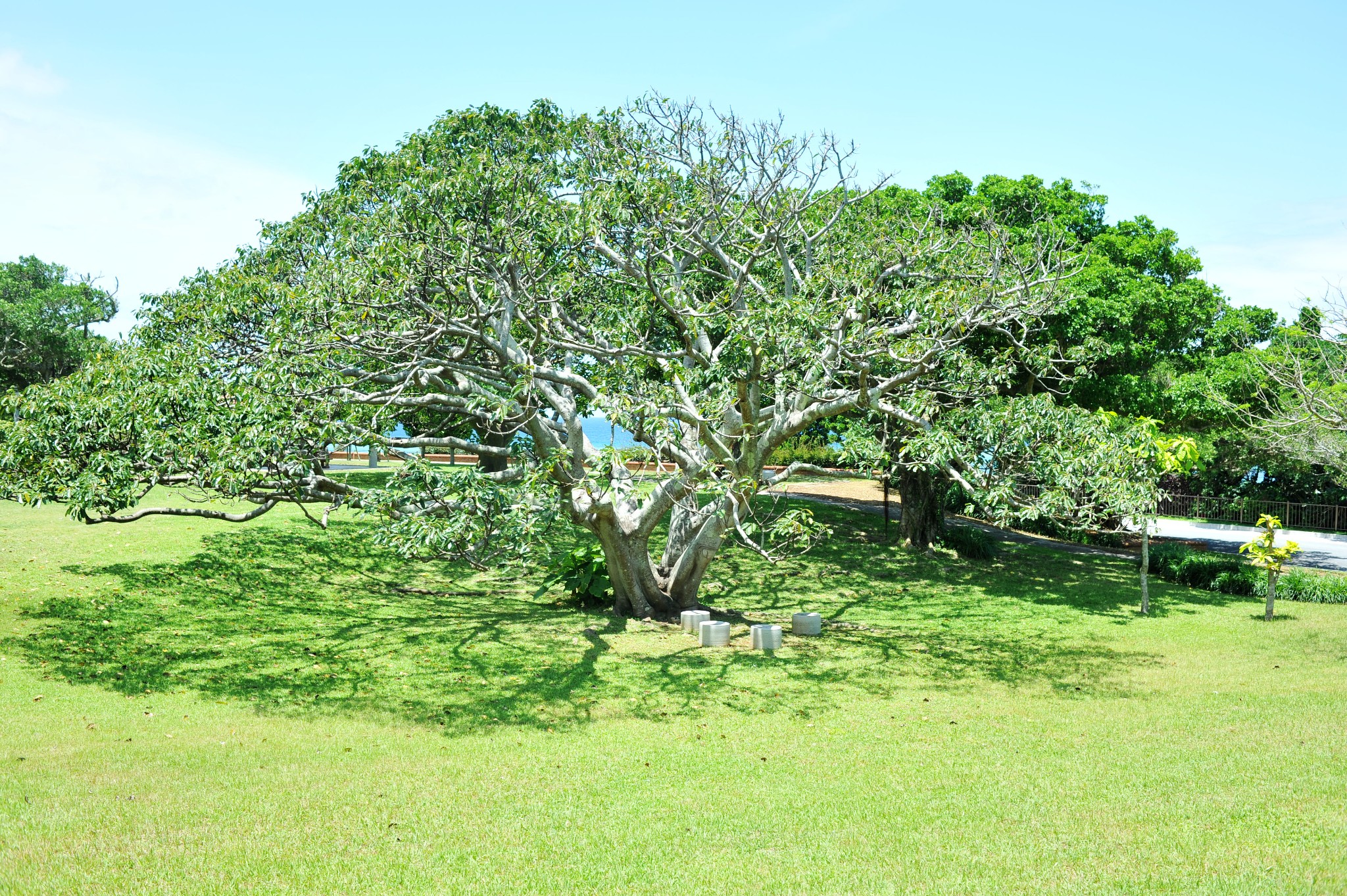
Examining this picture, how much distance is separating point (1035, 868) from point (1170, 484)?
37942 millimetres

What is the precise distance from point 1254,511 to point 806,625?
28286mm

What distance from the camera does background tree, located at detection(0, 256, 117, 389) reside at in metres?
29.0

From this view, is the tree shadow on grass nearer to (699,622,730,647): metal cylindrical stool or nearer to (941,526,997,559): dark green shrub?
(699,622,730,647): metal cylindrical stool

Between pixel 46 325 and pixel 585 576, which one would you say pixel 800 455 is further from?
pixel 46 325

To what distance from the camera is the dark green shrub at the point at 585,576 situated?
666 inches

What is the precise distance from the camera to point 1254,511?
3597cm

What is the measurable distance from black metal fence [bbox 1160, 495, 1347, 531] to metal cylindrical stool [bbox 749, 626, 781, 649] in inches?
940

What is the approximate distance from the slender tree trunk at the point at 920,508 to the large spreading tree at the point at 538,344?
23.4 ft

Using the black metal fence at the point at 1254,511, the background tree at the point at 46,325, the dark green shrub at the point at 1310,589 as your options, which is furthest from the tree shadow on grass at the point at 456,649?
the black metal fence at the point at 1254,511

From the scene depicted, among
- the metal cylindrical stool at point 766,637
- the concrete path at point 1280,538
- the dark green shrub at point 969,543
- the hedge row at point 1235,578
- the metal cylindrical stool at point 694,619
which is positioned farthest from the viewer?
the concrete path at point 1280,538

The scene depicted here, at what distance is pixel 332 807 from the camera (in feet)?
23.2

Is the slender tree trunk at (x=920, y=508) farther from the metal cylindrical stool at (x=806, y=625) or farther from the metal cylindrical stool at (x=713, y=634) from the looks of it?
the metal cylindrical stool at (x=713, y=634)

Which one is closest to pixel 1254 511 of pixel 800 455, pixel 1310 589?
pixel 800 455

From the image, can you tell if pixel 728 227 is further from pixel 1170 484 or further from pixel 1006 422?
pixel 1170 484
